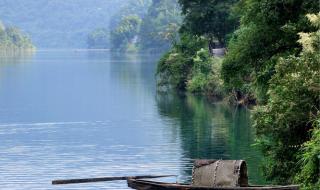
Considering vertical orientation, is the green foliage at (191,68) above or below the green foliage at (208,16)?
below

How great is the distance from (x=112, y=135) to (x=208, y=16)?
40.4 metres

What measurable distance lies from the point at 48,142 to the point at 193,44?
52026 millimetres

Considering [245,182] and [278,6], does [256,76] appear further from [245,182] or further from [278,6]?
[245,182]

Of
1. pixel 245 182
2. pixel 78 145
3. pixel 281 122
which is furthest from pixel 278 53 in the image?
pixel 78 145

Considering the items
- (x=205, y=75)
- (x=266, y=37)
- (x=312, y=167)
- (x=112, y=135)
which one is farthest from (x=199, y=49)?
(x=312, y=167)

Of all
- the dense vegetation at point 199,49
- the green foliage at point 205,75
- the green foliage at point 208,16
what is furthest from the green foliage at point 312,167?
the green foliage at point 208,16

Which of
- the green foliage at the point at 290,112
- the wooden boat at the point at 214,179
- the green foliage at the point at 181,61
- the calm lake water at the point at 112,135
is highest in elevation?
the green foliage at the point at 290,112

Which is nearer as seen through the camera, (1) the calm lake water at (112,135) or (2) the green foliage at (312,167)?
(2) the green foliage at (312,167)

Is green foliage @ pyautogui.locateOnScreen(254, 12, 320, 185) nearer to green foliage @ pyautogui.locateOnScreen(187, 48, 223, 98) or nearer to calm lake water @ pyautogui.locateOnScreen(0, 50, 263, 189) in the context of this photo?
calm lake water @ pyautogui.locateOnScreen(0, 50, 263, 189)

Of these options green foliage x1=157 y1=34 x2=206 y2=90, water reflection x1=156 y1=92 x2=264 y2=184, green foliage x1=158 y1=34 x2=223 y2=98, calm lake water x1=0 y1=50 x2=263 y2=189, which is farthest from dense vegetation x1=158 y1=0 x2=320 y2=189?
green foliage x1=157 y1=34 x2=206 y2=90

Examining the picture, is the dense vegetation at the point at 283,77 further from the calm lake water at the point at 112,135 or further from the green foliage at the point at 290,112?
the calm lake water at the point at 112,135

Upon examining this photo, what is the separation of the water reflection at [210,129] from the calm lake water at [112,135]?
0.07 metres

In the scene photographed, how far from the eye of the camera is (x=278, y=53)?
5478 centimetres

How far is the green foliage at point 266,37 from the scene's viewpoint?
53062 millimetres
